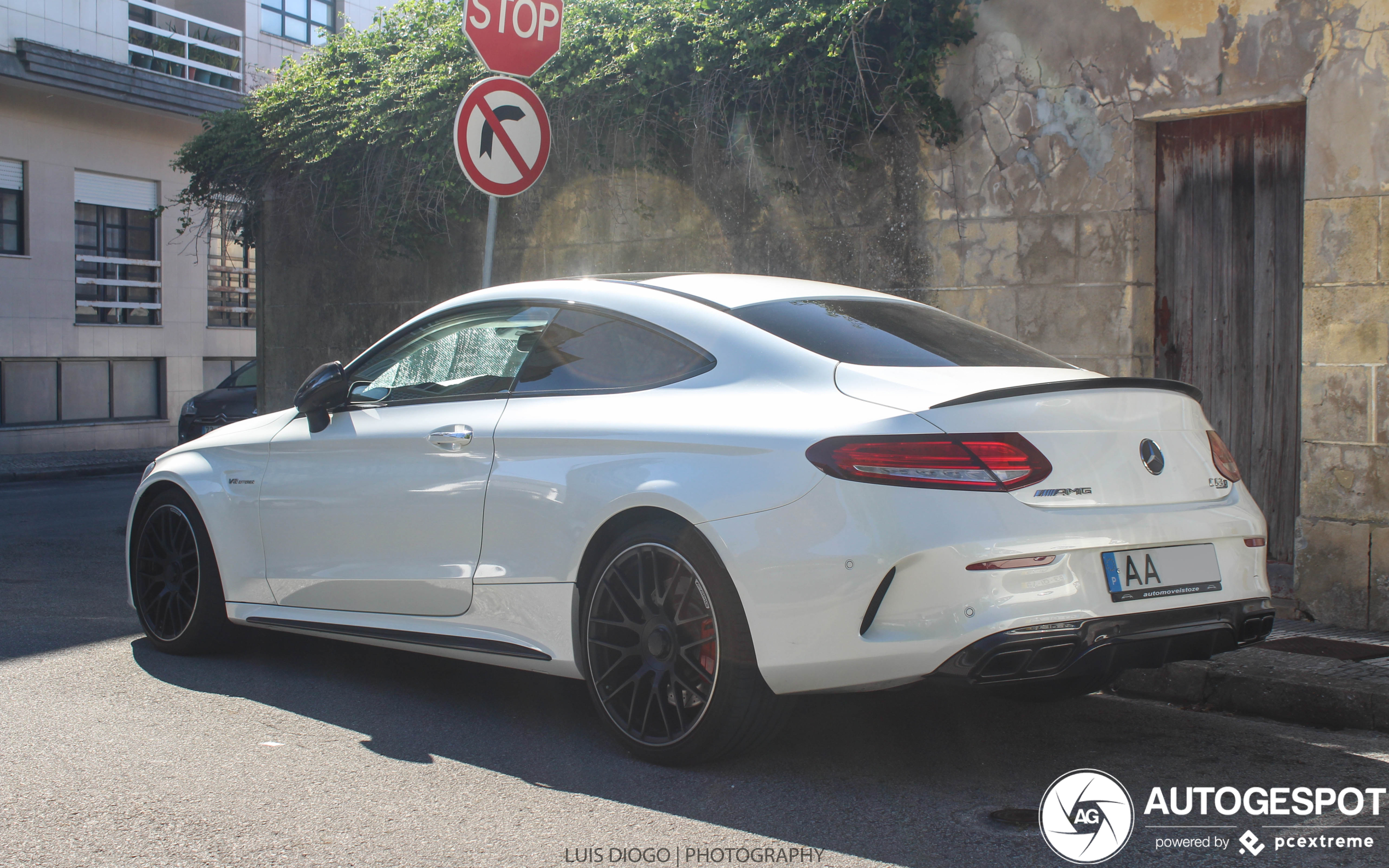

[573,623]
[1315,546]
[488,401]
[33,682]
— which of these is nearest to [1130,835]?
[573,623]

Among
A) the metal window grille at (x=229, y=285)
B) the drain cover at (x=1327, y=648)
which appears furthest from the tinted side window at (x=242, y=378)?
the drain cover at (x=1327, y=648)

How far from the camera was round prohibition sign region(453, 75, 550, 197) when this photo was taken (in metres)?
6.97

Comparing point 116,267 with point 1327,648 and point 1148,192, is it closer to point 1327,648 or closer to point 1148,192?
point 1148,192

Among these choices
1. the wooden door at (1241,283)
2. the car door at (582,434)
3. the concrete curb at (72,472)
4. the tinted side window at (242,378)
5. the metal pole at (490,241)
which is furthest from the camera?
the tinted side window at (242,378)

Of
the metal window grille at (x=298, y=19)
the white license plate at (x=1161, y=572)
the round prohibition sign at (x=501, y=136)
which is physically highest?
the metal window grille at (x=298, y=19)

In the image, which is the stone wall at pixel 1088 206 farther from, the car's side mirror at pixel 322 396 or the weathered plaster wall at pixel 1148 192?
the car's side mirror at pixel 322 396

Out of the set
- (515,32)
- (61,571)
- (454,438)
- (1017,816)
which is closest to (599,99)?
(515,32)

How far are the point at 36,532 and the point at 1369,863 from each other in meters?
9.29

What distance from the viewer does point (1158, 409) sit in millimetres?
3773

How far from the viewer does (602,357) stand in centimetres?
432

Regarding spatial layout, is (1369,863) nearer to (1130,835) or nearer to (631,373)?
(1130,835)

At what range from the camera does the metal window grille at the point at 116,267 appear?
2012 cm

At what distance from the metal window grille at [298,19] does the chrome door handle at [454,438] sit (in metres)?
20.8

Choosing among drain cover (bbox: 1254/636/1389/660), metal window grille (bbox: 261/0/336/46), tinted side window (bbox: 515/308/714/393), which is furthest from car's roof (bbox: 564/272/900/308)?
metal window grille (bbox: 261/0/336/46)
